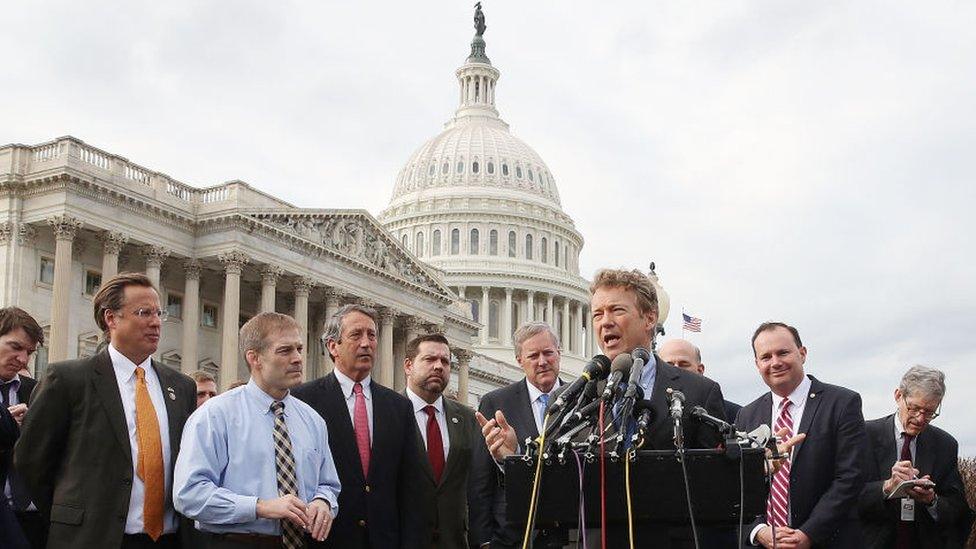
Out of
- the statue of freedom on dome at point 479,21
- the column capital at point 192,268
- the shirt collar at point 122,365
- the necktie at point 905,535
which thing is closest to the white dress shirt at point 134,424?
the shirt collar at point 122,365

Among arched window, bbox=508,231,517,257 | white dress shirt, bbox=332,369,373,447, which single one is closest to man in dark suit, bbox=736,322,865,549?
white dress shirt, bbox=332,369,373,447

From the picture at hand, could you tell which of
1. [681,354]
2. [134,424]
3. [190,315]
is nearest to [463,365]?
[190,315]

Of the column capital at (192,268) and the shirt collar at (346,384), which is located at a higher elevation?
the column capital at (192,268)

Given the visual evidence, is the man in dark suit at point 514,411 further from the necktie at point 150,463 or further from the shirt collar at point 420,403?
the necktie at point 150,463

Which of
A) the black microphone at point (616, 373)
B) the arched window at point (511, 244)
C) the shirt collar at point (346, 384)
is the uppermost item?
the arched window at point (511, 244)

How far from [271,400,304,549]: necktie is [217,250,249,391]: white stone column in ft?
136

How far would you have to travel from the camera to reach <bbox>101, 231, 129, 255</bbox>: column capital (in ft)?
145

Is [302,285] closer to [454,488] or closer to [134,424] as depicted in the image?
[454,488]

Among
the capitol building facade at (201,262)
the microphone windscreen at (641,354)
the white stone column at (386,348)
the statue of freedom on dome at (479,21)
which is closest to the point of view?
the microphone windscreen at (641,354)

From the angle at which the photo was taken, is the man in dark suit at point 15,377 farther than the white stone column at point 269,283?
No

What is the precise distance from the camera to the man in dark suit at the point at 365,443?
8250 millimetres

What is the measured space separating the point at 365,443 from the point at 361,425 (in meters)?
0.14

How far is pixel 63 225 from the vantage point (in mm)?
42219

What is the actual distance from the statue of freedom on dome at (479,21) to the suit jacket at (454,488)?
11716cm
